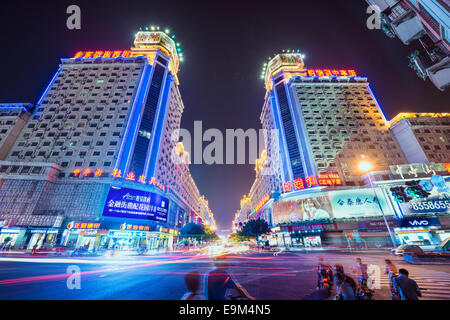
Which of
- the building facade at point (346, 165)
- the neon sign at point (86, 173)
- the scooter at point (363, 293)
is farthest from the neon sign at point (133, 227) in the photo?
the scooter at point (363, 293)

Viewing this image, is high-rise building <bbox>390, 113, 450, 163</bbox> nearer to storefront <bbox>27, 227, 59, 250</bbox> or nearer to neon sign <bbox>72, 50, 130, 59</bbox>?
storefront <bbox>27, 227, 59, 250</bbox>

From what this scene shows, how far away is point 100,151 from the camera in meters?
41.5

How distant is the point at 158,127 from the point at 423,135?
76394 millimetres

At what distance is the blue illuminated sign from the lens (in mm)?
36281

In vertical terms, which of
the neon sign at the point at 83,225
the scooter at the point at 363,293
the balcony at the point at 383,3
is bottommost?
the scooter at the point at 363,293

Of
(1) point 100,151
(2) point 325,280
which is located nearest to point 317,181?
(2) point 325,280

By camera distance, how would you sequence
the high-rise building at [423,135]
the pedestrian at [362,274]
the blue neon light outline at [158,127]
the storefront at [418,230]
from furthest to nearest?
1. the blue neon light outline at [158,127]
2. the high-rise building at [423,135]
3. the storefront at [418,230]
4. the pedestrian at [362,274]

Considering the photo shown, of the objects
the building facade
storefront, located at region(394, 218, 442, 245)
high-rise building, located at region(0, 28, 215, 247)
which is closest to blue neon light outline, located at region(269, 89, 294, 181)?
the building facade

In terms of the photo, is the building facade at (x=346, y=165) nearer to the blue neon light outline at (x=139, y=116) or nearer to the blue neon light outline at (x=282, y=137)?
the blue neon light outline at (x=282, y=137)

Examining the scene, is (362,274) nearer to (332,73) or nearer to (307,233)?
(307,233)

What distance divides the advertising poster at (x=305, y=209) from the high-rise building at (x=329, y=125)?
7.03 metres

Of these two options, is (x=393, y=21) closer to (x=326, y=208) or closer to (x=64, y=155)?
(x=326, y=208)

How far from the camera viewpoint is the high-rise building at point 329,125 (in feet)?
151
